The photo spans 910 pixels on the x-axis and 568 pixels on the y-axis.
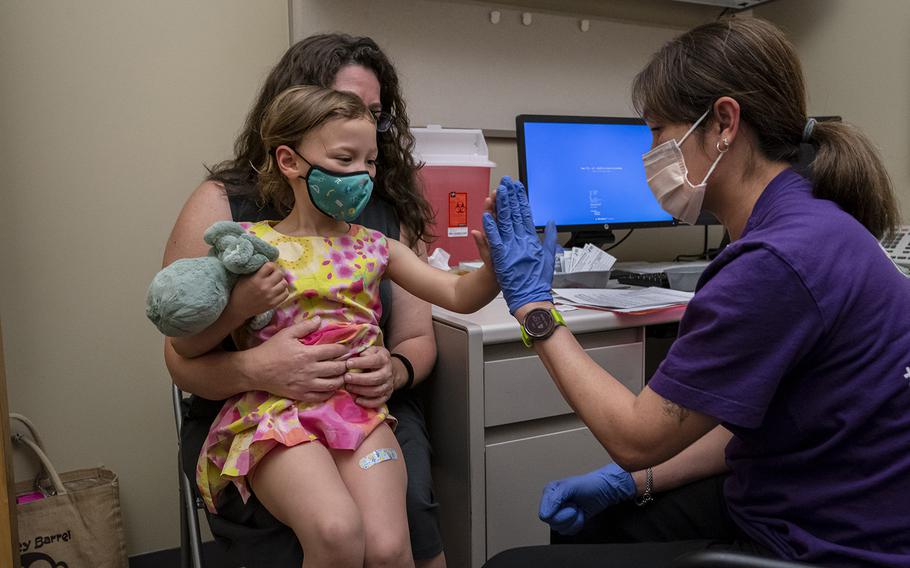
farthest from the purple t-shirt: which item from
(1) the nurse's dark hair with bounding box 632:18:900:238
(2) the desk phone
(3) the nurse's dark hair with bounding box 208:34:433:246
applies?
(2) the desk phone

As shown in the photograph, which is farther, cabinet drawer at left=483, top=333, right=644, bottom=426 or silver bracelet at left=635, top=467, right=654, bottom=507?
cabinet drawer at left=483, top=333, right=644, bottom=426

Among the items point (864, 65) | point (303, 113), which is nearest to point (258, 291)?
point (303, 113)

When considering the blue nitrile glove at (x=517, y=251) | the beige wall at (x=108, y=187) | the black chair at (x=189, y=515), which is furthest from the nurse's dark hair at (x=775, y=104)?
the beige wall at (x=108, y=187)

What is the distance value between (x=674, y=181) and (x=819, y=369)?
399 millimetres

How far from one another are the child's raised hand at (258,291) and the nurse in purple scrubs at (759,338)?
37cm

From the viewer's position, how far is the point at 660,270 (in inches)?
73.4

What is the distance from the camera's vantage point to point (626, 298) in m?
1.53

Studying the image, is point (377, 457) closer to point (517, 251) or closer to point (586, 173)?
point (517, 251)

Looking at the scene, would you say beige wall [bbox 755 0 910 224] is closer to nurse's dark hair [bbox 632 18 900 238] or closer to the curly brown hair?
nurse's dark hair [bbox 632 18 900 238]

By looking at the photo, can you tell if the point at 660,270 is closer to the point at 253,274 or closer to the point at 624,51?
the point at 624,51

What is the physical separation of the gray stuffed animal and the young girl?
3 cm

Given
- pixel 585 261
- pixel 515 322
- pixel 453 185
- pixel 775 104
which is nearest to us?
pixel 775 104

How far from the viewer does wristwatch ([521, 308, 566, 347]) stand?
1004mm

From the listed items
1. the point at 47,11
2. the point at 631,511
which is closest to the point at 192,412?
the point at 631,511
